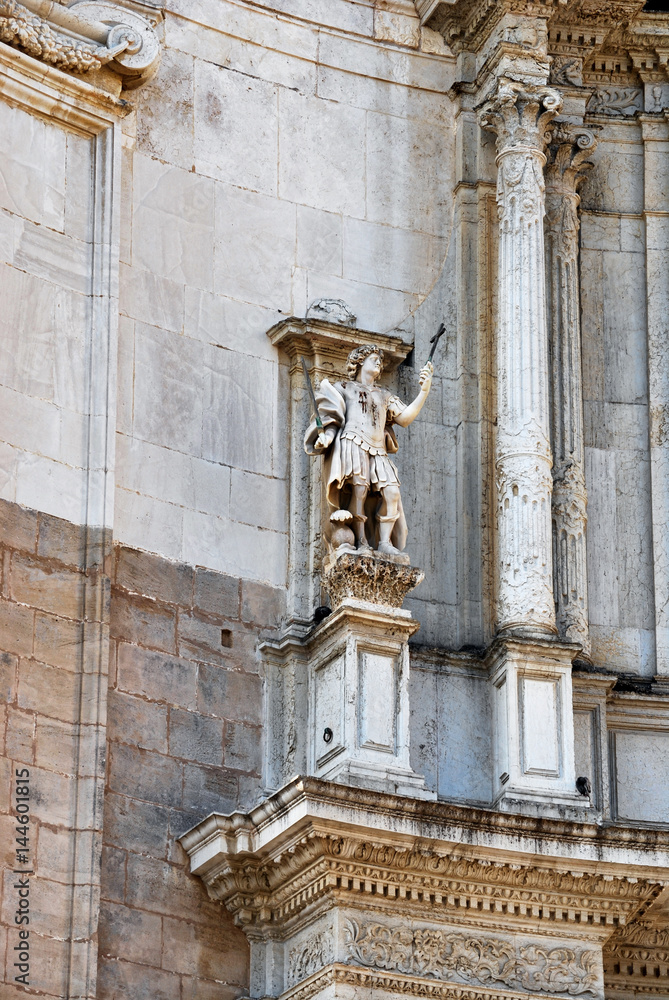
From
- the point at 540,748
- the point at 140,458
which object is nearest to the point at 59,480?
the point at 140,458

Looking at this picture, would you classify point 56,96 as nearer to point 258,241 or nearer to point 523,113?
point 258,241

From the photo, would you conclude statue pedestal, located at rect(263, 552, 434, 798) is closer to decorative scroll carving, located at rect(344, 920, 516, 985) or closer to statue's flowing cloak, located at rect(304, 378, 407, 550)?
statue's flowing cloak, located at rect(304, 378, 407, 550)

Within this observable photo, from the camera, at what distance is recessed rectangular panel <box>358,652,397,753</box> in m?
14.3

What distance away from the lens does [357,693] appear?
14305mm

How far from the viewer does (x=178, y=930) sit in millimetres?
14102

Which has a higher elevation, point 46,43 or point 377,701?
point 46,43

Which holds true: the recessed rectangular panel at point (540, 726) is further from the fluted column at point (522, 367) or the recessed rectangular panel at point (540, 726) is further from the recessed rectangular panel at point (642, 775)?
the recessed rectangular panel at point (642, 775)

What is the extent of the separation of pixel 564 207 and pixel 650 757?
3734 millimetres

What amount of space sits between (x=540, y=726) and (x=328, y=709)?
A: 4.20 ft

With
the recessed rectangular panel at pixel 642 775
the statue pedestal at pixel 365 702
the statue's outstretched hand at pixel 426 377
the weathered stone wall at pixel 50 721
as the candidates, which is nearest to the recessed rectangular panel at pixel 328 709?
the statue pedestal at pixel 365 702

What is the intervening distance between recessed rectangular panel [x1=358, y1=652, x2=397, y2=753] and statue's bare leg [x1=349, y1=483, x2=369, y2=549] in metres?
0.74
